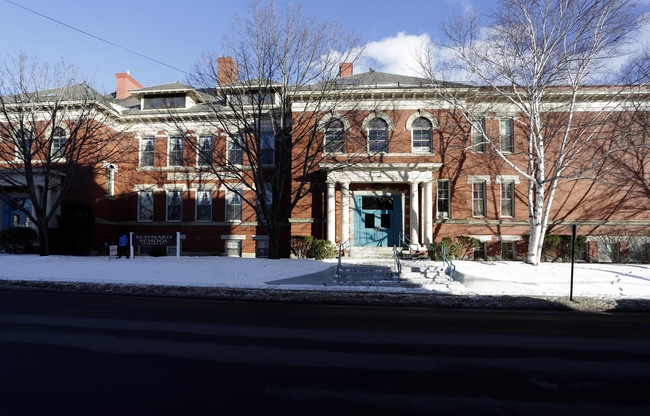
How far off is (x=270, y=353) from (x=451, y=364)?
2570 millimetres

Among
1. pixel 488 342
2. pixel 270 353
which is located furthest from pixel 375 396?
pixel 488 342

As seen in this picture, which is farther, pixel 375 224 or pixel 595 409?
pixel 375 224

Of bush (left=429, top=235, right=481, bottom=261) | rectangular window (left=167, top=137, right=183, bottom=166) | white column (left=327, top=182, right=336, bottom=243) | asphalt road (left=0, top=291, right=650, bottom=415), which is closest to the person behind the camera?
asphalt road (left=0, top=291, right=650, bottom=415)

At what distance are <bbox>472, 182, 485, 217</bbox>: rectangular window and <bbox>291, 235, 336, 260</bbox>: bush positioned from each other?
8484 millimetres

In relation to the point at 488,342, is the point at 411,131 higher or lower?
higher

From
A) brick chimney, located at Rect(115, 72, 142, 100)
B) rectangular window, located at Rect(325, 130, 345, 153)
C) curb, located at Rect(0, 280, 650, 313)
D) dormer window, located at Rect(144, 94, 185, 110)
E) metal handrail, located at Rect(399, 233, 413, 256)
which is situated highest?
brick chimney, located at Rect(115, 72, 142, 100)

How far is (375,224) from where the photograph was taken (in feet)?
68.2

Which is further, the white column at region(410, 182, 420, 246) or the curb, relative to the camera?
the white column at region(410, 182, 420, 246)

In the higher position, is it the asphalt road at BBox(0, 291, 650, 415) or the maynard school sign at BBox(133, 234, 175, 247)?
the maynard school sign at BBox(133, 234, 175, 247)

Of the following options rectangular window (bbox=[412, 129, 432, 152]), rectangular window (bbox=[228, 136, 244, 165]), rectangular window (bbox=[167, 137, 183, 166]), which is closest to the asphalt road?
rectangular window (bbox=[412, 129, 432, 152])

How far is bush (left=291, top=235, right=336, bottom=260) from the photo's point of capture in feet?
60.8

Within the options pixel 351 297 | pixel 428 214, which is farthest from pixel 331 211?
pixel 351 297

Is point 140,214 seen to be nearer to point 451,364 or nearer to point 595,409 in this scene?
point 451,364

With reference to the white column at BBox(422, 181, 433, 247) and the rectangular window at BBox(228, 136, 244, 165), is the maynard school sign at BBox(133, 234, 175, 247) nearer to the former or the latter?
the rectangular window at BBox(228, 136, 244, 165)
